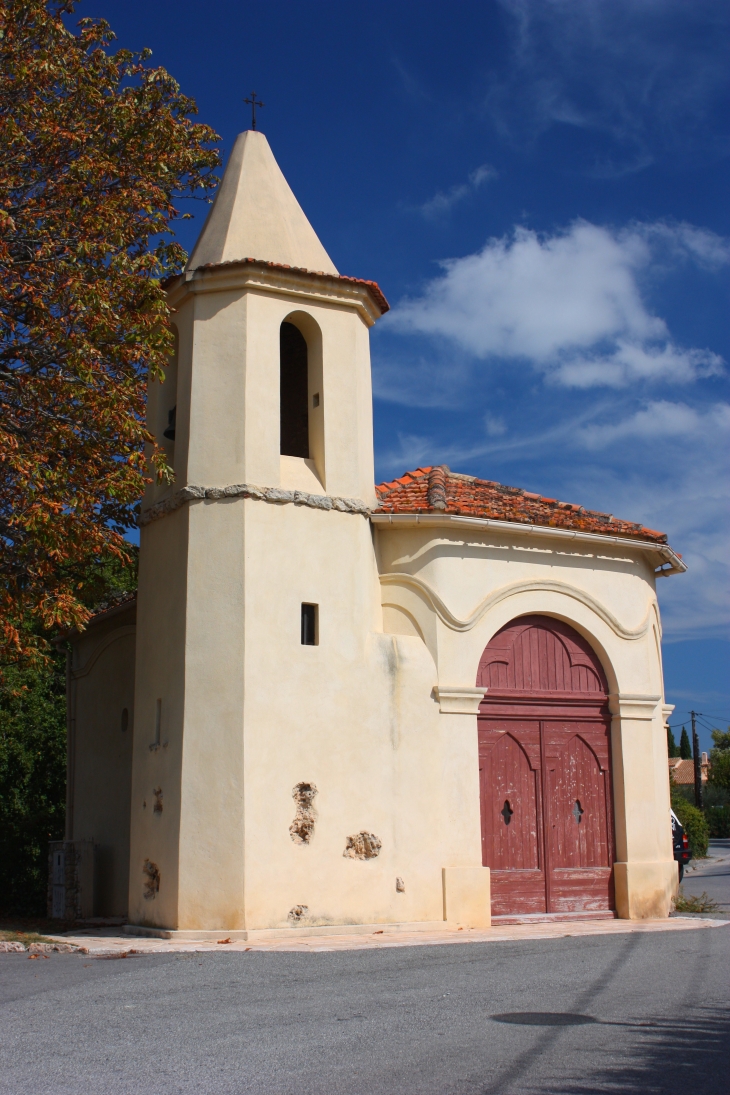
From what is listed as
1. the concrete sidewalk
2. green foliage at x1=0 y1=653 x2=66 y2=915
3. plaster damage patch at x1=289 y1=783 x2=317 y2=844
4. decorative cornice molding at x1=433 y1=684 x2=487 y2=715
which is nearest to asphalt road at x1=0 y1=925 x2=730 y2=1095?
the concrete sidewalk

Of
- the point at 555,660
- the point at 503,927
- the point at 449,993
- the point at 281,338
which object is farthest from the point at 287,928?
the point at 281,338

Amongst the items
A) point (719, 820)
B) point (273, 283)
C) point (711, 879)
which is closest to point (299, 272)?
point (273, 283)

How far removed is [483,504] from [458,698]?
9.46ft

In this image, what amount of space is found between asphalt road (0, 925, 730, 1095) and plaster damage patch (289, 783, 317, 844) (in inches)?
80.1

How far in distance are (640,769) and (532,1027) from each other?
8.88m

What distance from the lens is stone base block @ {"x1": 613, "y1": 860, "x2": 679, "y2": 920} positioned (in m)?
14.8

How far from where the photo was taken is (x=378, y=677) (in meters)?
13.7

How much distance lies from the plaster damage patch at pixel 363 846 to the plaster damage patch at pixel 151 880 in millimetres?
2300

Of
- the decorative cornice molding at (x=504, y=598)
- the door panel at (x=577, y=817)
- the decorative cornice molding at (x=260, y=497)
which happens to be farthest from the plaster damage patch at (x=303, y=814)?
the door panel at (x=577, y=817)

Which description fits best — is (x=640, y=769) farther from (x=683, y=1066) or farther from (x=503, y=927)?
(x=683, y=1066)

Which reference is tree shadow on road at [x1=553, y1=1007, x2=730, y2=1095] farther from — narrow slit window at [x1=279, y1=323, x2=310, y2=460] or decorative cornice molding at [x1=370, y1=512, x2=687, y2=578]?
narrow slit window at [x1=279, y1=323, x2=310, y2=460]

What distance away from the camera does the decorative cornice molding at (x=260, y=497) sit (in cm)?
1340

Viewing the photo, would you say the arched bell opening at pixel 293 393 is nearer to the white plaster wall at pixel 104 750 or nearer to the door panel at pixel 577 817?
the white plaster wall at pixel 104 750

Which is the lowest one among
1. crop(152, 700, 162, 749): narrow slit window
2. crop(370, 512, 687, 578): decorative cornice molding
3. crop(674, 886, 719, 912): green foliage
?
crop(674, 886, 719, 912): green foliage
